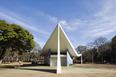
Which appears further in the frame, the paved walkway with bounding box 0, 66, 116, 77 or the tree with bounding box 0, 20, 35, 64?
the tree with bounding box 0, 20, 35, 64

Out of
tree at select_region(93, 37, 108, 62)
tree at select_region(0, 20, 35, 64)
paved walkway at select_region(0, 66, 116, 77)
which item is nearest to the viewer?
paved walkway at select_region(0, 66, 116, 77)

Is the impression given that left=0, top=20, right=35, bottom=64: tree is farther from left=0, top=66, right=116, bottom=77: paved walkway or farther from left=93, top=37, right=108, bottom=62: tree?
left=93, top=37, right=108, bottom=62: tree

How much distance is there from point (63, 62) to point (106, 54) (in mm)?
24272

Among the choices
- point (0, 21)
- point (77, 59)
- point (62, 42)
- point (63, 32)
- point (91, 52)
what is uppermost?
point (0, 21)

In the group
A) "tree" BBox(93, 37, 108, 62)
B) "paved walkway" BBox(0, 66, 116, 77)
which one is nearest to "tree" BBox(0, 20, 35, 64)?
"paved walkway" BBox(0, 66, 116, 77)

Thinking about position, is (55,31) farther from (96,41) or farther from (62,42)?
(96,41)

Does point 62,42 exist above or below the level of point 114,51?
above

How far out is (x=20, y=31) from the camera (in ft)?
53.6

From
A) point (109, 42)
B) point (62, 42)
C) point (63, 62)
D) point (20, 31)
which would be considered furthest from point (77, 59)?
point (20, 31)

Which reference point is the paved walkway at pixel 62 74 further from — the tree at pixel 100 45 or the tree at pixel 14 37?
the tree at pixel 100 45

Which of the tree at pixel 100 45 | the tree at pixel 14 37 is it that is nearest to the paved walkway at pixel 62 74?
the tree at pixel 14 37

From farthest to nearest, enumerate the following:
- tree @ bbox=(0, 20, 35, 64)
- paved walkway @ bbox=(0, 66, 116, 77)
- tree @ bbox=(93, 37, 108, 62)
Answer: tree @ bbox=(93, 37, 108, 62)
tree @ bbox=(0, 20, 35, 64)
paved walkway @ bbox=(0, 66, 116, 77)

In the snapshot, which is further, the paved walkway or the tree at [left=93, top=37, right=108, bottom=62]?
the tree at [left=93, top=37, right=108, bottom=62]

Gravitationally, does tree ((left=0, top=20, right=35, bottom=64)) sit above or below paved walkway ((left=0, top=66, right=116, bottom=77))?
above
